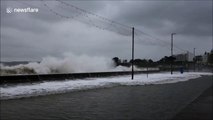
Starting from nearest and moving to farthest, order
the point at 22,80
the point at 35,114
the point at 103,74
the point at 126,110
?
the point at 35,114 < the point at 126,110 < the point at 22,80 < the point at 103,74

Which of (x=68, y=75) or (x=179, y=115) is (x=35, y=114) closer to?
(x=179, y=115)

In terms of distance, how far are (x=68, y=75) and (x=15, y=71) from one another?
17.8 m

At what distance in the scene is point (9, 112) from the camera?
38.4 ft

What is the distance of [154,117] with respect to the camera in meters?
10.8

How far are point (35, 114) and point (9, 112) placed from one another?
3.61 ft

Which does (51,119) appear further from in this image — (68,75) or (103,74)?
→ (103,74)

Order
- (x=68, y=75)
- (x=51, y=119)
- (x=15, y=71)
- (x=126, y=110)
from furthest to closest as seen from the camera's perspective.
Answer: (x=15, y=71) → (x=68, y=75) → (x=126, y=110) → (x=51, y=119)

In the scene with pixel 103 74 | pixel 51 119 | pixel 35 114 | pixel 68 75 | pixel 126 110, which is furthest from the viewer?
pixel 103 74

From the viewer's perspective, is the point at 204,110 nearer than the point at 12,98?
Yes

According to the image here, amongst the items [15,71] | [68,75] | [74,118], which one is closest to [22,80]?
[68,75]

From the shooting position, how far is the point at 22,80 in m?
27.0

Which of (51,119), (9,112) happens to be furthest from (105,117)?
(9,112)

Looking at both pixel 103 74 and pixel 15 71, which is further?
pixel 15 71

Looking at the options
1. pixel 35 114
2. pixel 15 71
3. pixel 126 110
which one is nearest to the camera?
pixel 35 114
